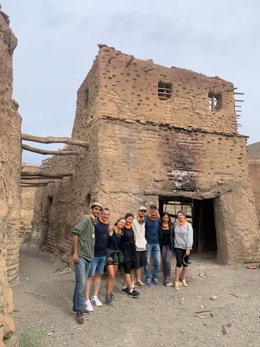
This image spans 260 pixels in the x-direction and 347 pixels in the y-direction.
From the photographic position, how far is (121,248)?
18.9 feet

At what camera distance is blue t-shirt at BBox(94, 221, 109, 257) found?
506 centimetres

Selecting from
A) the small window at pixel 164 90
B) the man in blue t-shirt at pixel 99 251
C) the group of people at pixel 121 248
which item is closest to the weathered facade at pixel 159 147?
the small window at pixel 164 90

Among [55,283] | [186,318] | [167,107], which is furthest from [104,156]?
[186,318]

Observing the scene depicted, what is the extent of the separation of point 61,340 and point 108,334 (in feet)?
2.12

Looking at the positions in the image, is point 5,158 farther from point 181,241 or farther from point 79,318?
point 181,241

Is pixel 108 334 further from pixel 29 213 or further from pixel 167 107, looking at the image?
pixel 29 213

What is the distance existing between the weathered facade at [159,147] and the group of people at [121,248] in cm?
129

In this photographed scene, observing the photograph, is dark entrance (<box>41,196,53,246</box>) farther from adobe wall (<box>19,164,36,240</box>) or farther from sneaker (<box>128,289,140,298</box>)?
adobe wall (<box>19,164,36,240</box>)

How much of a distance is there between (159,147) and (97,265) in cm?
408

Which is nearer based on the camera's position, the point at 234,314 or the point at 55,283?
the point at 234,314

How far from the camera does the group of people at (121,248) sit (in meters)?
4.76

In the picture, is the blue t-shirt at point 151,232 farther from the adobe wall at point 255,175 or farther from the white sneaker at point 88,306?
the adobe wall at point 255,175

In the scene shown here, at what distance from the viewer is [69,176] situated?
32.6 feet

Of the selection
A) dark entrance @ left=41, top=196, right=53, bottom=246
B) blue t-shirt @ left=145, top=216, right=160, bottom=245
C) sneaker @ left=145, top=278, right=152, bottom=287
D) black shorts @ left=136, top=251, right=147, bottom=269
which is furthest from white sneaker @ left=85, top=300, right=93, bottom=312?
dark entrance @ left=41, top=196, right=53, bottom=246
